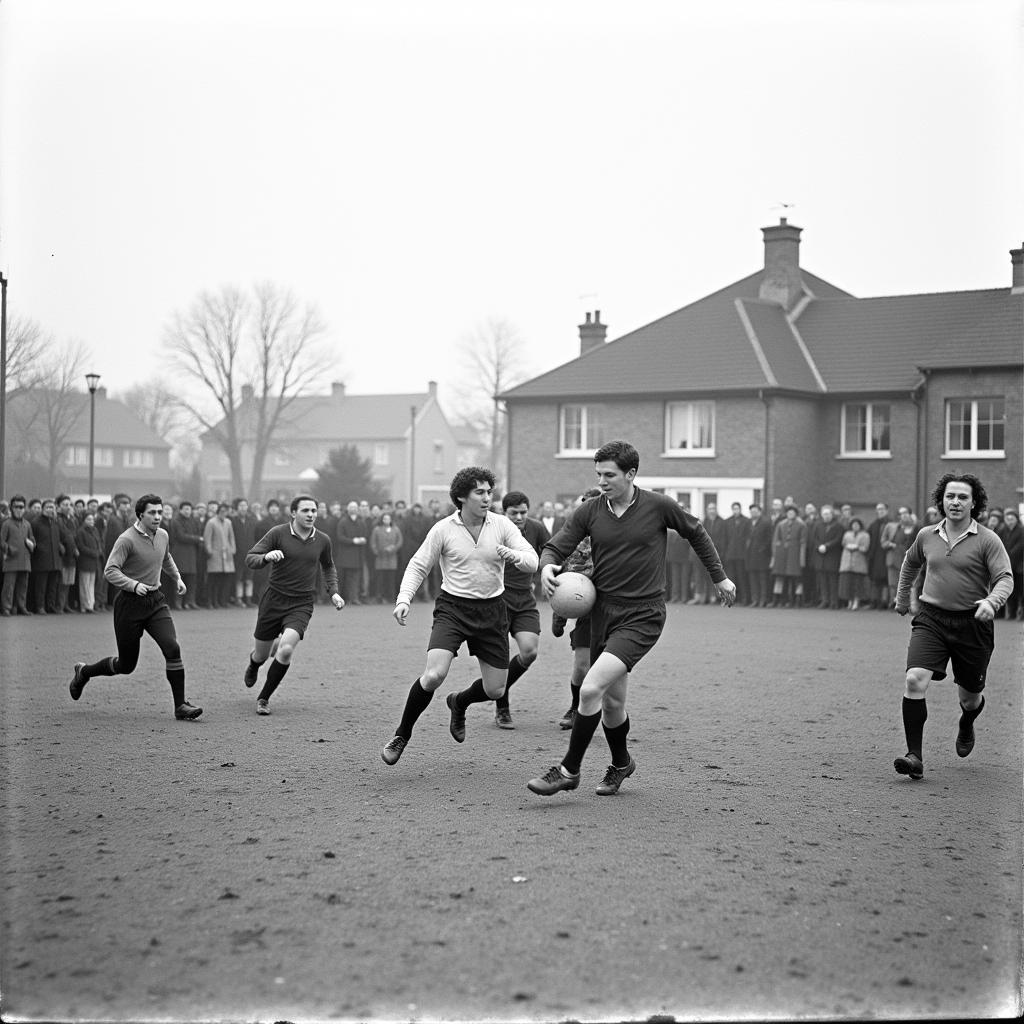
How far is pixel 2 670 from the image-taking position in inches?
601

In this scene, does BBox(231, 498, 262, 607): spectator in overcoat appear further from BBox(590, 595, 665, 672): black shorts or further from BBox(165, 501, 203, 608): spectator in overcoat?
BBox(590, 595, 665, 672): black shorts

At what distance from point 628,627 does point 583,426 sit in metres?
36.0

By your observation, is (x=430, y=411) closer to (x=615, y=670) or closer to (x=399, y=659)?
(x=399, y=659)

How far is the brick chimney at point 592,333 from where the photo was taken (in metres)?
49.8

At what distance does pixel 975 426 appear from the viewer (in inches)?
1508

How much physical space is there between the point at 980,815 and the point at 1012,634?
14619 mm

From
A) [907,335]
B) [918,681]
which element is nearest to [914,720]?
[918,681]

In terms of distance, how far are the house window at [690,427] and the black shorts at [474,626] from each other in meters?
32.2

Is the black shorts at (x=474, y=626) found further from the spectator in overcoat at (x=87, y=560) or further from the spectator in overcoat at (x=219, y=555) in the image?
the spectator in overcoat at (x=219, y=555)

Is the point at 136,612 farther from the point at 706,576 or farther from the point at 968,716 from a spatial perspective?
the point at 706,576

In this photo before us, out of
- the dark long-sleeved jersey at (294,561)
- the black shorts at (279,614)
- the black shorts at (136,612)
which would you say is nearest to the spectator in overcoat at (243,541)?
the dark long-sleeved jersey at (294,561)

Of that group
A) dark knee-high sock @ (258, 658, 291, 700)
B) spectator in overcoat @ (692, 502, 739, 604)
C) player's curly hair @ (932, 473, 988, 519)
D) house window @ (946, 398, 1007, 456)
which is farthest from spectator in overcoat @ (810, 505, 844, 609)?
player's curly hair @ (932, 473, 988, 519)

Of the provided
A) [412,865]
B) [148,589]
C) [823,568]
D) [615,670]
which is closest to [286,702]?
A: [148,589]

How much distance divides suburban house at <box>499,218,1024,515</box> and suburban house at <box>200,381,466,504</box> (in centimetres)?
4157
